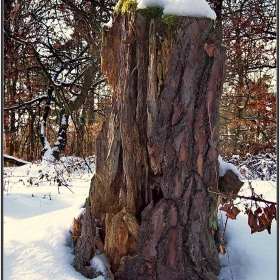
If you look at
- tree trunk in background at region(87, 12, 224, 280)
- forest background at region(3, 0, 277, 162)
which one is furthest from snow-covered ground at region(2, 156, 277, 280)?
forest background at region(3, 0, 277, 162)

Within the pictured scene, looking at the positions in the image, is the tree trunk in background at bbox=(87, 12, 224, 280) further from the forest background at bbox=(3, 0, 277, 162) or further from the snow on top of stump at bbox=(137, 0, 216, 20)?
the forest background at bbox=(3, 0, 277, 162)

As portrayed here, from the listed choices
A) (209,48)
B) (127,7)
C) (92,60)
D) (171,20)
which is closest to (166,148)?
(209,48)

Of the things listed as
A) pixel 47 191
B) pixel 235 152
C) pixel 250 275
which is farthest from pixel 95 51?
pixel 235 152

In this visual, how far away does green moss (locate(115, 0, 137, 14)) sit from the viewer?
6.05ft

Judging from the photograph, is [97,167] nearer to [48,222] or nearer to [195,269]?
[48,222]

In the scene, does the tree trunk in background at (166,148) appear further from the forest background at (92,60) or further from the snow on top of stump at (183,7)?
the forest background at (92,60)

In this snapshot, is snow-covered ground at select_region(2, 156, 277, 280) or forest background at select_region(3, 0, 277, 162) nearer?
snow-covered ground at select_region(2, 156, 277, 280)

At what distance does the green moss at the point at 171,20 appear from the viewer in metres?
1.76

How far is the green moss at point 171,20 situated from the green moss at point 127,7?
0.20 meters

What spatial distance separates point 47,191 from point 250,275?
3424 millimetres

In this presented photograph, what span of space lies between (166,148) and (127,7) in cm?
90

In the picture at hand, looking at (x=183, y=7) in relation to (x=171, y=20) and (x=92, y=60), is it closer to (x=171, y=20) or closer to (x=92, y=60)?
(x=171, y=20)

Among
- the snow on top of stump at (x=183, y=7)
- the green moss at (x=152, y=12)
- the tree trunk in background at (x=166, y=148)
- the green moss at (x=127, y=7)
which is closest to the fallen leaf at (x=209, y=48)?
the tree trunk in background at (x=166, y=148)

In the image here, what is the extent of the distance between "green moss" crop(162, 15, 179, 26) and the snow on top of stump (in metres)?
0.03
